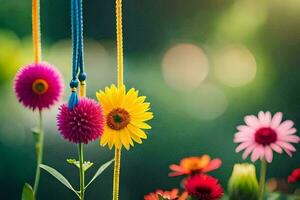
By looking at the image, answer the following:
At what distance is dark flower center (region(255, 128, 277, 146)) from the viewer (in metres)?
0.66

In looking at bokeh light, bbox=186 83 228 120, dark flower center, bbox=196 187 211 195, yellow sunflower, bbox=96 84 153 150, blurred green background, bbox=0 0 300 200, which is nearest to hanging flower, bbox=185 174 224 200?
dark flower center, bbox=196 187 211 195

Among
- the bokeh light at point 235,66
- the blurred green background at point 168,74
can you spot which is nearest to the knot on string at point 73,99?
the blurred green background at point 168,74

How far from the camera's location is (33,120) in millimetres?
1781

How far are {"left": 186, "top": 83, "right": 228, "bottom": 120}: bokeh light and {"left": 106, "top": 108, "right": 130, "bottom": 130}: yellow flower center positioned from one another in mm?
1481

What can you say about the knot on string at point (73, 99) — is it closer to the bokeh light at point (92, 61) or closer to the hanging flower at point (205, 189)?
the hanging flower at point (205, 189)

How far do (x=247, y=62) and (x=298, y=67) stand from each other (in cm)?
20

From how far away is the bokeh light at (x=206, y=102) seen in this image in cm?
208

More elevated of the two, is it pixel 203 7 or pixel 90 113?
pixel 203 7

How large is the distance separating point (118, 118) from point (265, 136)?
0.18 m

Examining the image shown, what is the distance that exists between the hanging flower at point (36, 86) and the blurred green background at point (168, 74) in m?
1.09

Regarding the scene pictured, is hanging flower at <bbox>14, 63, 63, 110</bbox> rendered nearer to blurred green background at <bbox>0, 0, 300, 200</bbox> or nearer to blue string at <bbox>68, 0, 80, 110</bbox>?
blue string at <bbox>68, 0, 80, 110</bbox>

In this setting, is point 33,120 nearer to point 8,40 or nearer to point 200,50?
point 8,40

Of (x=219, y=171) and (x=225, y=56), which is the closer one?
(x=219, y=171)

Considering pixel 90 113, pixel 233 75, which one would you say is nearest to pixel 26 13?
pixel 233 75
